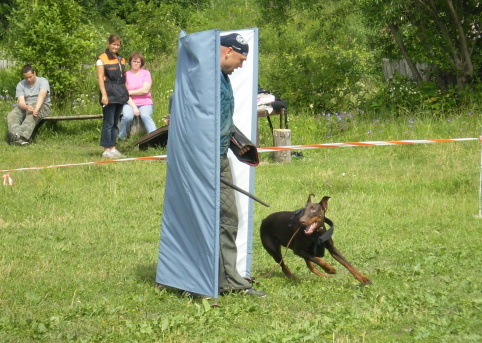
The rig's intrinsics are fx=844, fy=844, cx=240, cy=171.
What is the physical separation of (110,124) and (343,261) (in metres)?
7.70

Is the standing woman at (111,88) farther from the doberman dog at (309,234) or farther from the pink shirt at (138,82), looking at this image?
the doberman dog at (309,234)

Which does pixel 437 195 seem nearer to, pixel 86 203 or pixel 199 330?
pixel 86 203

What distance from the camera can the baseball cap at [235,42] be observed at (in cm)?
612

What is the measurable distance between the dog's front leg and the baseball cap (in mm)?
1664

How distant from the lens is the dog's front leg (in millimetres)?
6656

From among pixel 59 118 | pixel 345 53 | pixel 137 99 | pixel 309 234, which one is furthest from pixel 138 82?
pixel 309 234

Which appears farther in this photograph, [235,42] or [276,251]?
[276,251]

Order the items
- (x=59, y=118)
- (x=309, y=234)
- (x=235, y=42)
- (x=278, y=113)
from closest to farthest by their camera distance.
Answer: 1. (x=235, y=42)
2. (x=309, y=234)
3. (x=278, y=113)
4. (x=59, y=118)

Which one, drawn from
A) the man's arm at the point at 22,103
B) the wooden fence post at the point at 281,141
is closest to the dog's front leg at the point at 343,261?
the wooden fence post at the point at 281,141

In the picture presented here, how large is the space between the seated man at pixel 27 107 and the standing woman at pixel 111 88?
94.3 inches

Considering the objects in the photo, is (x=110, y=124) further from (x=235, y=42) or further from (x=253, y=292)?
(x=235, y=42)

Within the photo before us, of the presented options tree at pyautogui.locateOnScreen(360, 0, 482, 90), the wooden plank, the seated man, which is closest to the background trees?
tree at pyautogui.locateOnScreen(360, 0, 482, 90)

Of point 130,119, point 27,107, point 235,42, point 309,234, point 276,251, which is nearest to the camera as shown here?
point 235,42

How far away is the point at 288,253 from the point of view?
26.8 ft
